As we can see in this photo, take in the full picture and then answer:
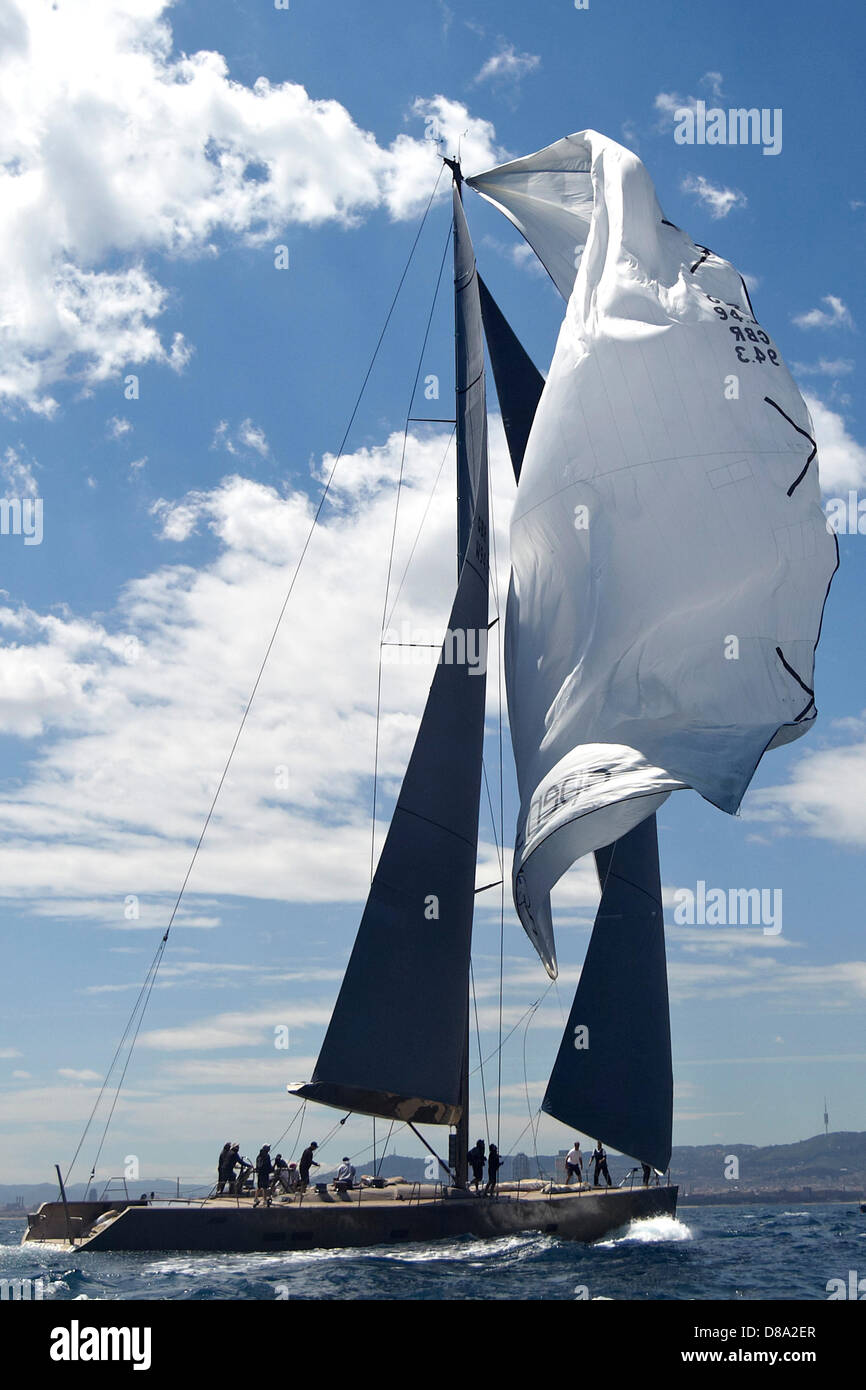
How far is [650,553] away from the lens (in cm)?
1747

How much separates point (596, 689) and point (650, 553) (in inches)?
79.6

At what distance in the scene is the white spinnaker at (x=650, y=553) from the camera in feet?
52.7

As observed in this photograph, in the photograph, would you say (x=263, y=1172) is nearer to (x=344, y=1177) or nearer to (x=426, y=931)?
(x=344, y=1177)

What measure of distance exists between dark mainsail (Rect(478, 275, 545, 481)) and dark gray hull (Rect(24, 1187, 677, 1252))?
1319cm

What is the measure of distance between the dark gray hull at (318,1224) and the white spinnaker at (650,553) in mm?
4712

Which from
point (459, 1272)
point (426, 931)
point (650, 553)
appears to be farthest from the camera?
point (426, 931)

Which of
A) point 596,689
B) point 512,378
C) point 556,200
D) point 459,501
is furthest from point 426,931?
point 556,200

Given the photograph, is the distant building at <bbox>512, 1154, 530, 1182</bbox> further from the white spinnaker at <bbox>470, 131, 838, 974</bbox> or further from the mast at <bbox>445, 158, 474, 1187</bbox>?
the white spinnaker at <bbox>470, 131, 838, 974</bbox>

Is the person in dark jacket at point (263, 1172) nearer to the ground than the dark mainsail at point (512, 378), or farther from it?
nearer to the ground

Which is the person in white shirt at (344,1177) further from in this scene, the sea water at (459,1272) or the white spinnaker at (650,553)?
the white spinnaker at (650,553)

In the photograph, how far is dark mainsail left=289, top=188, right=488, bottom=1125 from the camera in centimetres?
2053

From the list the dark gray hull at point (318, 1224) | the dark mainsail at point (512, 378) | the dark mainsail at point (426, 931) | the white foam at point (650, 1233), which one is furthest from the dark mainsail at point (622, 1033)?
the dark mainsail at point (512, 378)

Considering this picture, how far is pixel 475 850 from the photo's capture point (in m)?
22.3
